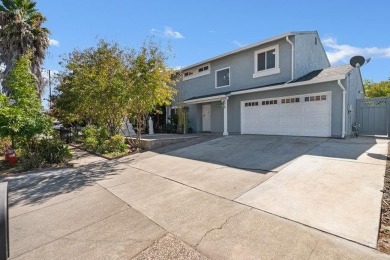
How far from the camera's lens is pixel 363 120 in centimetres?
1347

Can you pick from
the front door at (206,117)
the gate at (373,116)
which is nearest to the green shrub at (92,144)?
the front door at (206,117)

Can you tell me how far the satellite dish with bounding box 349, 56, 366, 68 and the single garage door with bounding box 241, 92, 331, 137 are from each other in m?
3.28

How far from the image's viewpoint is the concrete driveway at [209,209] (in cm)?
359

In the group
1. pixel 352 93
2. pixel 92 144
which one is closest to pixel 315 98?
pixel 352 93

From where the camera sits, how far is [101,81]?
38.5ft

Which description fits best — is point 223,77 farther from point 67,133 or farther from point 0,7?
point 0,7

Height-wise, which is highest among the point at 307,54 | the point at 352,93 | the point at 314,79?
the point at 307,54

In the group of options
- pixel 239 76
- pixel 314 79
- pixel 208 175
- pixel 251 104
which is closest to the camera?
pixel 208 175

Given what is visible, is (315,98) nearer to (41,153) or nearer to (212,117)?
(212,117)

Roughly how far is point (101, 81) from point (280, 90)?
9.35 m

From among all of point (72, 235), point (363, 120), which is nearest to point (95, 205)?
point (72, 235)

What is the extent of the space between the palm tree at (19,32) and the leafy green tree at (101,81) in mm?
5578

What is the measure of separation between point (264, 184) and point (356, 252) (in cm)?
284

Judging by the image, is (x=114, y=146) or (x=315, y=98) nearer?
(x=315, y=98)
